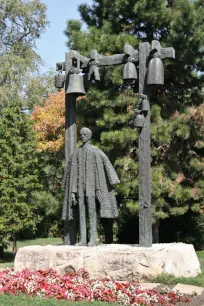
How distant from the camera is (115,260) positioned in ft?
24.3

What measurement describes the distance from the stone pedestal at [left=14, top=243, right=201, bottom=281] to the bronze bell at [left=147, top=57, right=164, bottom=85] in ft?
8.68

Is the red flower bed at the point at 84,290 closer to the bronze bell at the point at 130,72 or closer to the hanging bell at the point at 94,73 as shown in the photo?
the bronze bell at the point at 130,72

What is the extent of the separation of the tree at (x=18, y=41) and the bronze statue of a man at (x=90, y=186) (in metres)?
14.1

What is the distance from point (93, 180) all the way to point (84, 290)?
7.37 feet

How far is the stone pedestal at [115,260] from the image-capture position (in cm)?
728

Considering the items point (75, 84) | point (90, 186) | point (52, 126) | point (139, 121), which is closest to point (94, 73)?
point (75, 84)

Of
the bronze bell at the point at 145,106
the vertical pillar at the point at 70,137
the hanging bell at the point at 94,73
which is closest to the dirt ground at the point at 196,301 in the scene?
the vertical pillar at the point at 70,137

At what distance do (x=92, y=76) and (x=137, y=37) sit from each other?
6029 millimetres

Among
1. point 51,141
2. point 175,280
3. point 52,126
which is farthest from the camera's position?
point 52,126

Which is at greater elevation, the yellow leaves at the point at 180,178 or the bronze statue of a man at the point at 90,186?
the yellow leaves at the point at 180,178

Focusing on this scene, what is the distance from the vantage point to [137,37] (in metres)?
14.4

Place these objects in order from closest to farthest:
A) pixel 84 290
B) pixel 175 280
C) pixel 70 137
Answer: pixel 84 290, pixel 175 280, pixel 70 137

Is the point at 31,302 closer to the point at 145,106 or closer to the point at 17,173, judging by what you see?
the point at 145,106

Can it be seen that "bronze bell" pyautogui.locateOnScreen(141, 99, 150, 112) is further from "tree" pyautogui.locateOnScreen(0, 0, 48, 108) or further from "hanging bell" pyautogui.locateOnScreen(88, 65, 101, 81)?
"tree" pyautogui.locateOnScreen(0, 0, 48, 108)
